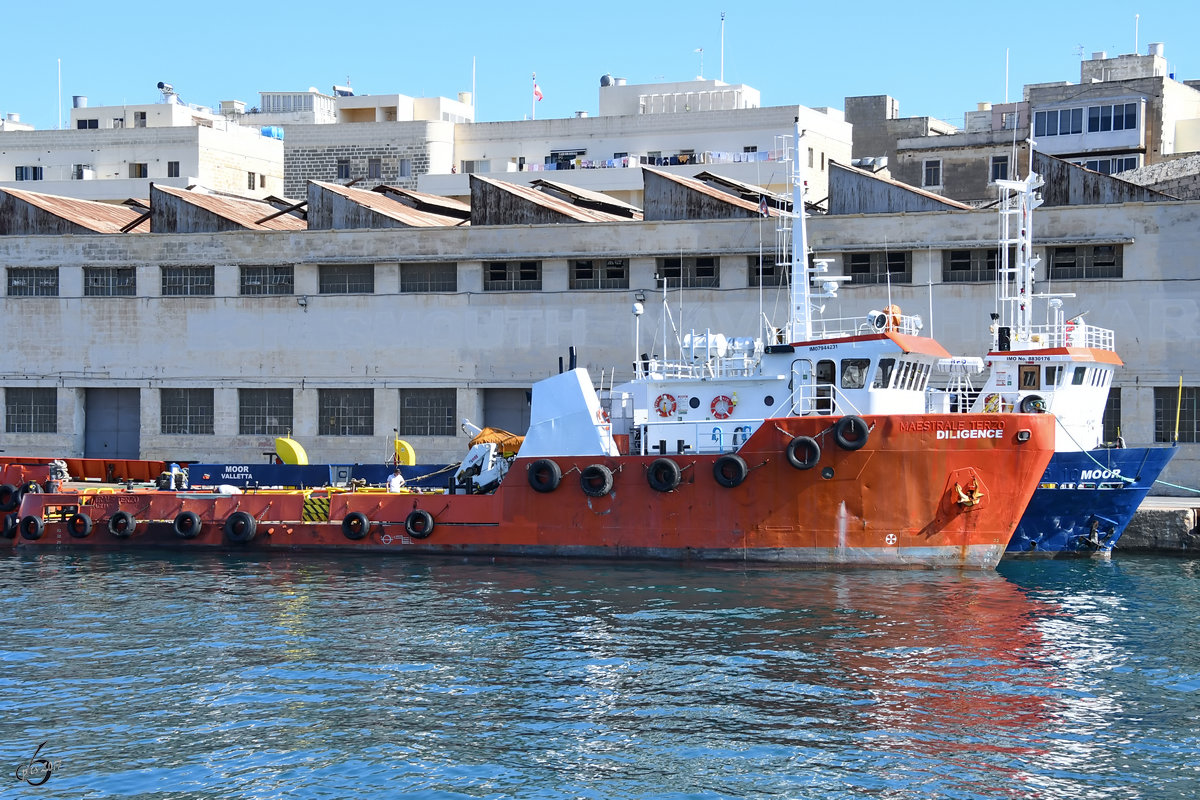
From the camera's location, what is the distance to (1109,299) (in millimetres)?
31781

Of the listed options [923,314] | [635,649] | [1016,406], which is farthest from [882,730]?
[923,314]

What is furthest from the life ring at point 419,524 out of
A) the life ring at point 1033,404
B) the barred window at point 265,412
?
the barred window at point 265,412

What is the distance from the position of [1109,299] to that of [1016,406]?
8735mm

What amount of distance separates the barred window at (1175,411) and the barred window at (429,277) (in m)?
18.4

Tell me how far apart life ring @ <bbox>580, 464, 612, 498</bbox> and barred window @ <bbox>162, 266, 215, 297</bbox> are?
18609mm

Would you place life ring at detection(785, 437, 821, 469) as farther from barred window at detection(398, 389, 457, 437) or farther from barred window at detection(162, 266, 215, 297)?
barred window at detection(162, 266, 215, 297)

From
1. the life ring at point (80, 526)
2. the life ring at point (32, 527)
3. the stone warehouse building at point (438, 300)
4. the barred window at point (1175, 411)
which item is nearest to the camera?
the life ring at point (80, 526)

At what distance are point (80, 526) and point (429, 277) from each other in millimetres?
12900

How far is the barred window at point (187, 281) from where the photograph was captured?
124 ft

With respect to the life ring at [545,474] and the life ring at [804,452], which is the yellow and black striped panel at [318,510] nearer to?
the life ring at [545,474]

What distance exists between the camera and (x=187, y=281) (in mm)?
38000

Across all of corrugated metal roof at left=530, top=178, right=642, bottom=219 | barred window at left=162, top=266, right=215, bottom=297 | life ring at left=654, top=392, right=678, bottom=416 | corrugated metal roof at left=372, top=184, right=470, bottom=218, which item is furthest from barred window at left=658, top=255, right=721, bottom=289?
barred window at left=162, top=266, right=215, bottom=297

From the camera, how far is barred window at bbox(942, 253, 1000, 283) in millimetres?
32656

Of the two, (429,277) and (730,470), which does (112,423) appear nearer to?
(429,277)
